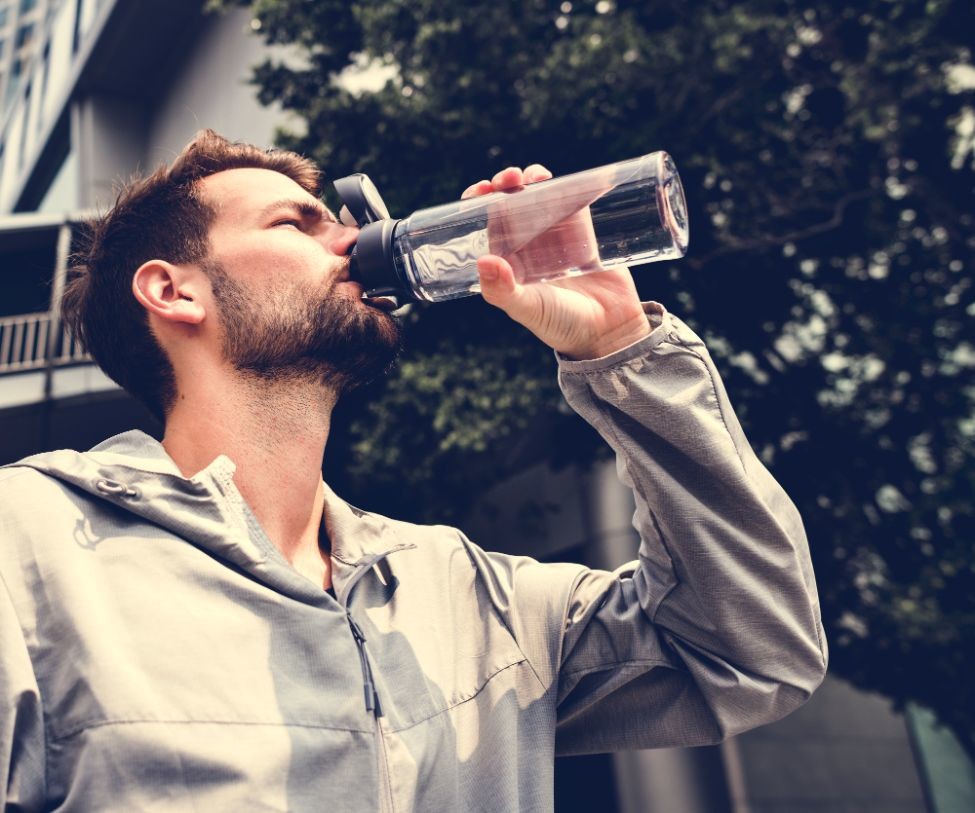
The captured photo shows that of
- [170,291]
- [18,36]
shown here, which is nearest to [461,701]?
[170,291]

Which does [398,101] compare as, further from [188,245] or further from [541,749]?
[541,749]

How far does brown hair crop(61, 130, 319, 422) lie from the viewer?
231cm

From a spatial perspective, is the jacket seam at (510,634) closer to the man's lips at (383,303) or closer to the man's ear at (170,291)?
the man's lips at (383,303)

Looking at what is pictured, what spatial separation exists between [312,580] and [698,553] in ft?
2.48

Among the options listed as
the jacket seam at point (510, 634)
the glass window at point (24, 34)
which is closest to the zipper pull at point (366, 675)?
the jacket seam at point (510, 634)

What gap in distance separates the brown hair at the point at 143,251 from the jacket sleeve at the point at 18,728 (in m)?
0.90

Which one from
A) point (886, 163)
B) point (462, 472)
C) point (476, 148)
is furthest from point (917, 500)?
point (476, 148)

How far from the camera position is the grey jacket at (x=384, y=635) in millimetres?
1446

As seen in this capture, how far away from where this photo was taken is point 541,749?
6.29 feet

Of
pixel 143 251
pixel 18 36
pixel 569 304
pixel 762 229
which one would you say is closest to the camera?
pixel 569 304

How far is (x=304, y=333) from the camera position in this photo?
2086 mm

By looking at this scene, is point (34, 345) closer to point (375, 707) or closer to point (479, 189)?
point (479, 189)

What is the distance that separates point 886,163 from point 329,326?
23.2 feet

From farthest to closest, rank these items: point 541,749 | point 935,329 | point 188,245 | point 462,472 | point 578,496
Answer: point 578,496 → point 462,472 → point 935,329 → point 188,245 → point 541,749
